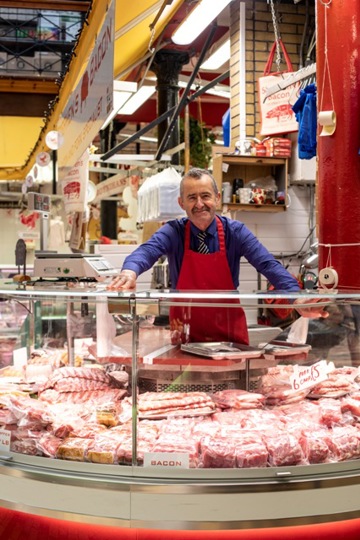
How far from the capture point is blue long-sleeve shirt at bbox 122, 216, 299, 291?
379cm

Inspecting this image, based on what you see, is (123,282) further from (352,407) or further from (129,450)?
(352,407)

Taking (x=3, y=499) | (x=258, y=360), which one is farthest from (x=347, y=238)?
(x=3, y=499)

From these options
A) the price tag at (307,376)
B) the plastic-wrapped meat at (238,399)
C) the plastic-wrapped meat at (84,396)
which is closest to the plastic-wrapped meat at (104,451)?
the plastic-wrapped meat at (84,396)

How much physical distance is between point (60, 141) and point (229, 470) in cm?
613

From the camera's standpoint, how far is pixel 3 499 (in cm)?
269

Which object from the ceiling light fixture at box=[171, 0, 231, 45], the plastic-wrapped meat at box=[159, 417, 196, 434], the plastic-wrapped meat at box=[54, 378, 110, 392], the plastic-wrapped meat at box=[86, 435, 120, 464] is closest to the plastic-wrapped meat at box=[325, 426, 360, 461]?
the plastic-wrapped meat at box=[159, 417, 196, 434]

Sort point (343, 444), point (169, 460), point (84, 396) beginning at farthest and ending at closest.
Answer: point (84, 396), point (343, 444), point (169, 460)

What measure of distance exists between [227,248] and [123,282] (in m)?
0.97

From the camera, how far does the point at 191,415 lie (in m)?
2.79

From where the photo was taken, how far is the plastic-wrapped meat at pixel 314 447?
2.57m

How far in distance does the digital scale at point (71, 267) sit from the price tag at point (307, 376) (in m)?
1.47

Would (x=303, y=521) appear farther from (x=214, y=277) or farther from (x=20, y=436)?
(x=214, y=277)

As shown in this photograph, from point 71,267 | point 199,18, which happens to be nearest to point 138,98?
point 199,18

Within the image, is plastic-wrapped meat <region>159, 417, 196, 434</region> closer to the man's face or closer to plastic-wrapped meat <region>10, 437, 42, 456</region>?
plastic-wrapped meat <region>10, 437, 42, 456</region>
